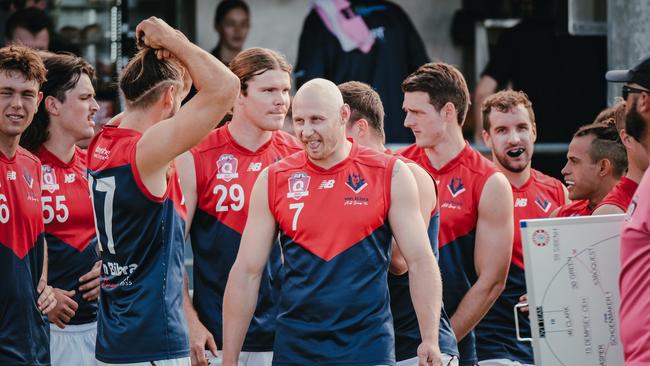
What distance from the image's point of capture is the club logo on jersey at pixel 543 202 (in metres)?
7.27

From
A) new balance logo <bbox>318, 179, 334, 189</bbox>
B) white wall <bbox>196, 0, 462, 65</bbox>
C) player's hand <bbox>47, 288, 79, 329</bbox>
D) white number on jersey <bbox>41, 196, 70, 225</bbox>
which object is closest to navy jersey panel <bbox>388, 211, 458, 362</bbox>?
new balance logo <bbox>318, 179, 334, 189</bbox>

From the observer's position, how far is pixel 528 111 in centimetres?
745

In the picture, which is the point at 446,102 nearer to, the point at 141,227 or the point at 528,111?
the point at 528,111

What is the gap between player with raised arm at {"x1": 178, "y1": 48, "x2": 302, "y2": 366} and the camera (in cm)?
638

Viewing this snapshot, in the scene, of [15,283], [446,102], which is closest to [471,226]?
[446,102]

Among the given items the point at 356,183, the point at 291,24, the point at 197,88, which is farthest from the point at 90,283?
the point at 291,24

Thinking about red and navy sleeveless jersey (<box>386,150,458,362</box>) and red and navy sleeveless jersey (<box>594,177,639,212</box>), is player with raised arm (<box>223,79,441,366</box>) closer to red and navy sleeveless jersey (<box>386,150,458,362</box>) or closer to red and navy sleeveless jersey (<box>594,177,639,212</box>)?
red and navy sleeveless jersey (<box>386,150,458,362</box>)

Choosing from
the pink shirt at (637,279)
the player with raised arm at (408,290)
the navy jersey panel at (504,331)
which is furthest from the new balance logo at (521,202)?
the pink shirt at (637,279)

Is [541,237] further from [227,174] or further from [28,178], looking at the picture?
[28,178]

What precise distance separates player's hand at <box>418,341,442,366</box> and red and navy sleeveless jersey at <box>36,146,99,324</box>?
7.57 feet

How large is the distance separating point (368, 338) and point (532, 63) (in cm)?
491

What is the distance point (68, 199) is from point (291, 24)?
406 cm

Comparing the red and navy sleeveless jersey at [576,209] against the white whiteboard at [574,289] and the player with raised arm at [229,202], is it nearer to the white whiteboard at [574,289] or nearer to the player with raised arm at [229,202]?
the white whiteboard at [574,289]

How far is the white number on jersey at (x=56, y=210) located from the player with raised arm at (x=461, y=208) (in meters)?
1.94
